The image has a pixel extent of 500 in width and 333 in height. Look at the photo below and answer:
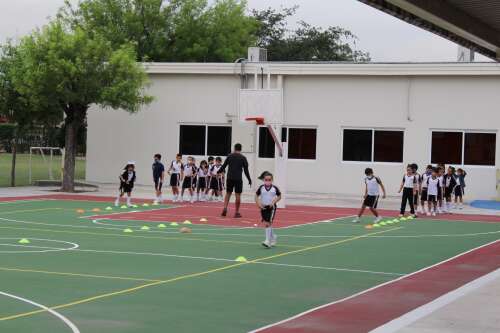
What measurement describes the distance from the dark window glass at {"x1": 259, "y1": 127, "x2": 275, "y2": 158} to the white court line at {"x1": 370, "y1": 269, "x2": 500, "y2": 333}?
2491 centimetres

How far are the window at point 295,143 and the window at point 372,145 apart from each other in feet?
4.81

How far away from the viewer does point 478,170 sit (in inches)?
1465

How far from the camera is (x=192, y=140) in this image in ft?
135

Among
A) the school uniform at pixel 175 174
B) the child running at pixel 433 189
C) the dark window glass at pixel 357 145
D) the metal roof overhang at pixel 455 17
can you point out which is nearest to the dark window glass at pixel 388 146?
the dark window glass at pixel 357 145

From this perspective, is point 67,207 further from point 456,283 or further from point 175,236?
point 456,283

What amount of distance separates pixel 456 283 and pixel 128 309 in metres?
5.84

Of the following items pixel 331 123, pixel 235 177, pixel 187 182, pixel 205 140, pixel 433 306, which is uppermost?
pixel 331 123

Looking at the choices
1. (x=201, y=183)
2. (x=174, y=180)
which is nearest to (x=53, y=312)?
(x=174, y=180)

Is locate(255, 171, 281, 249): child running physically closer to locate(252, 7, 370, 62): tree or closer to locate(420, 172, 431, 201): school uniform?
locate(420, 172, 431, 201): school uniform

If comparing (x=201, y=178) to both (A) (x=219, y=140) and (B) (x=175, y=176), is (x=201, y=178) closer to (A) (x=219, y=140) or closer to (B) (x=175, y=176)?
(B) (x=175, y=176)

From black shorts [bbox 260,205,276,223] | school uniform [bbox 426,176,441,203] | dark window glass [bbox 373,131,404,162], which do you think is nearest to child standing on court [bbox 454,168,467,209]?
school uniform [bbox 426,176,441,203]

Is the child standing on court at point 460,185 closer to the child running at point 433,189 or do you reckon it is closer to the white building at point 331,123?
the white building at point 331,123

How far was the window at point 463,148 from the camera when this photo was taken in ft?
122

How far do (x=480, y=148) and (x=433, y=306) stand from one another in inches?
1042
